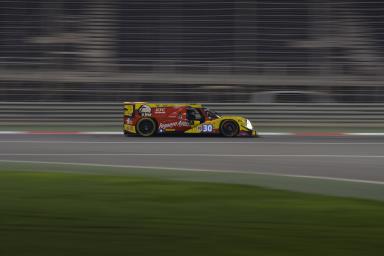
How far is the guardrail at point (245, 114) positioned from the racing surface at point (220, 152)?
2.87 metres

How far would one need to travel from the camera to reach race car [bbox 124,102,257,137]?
16875 millimetres

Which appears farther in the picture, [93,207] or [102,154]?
[102,154]

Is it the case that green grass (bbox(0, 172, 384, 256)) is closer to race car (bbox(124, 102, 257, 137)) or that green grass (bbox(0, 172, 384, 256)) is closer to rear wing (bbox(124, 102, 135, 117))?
race car (bbox(124, 102, 257, 137))

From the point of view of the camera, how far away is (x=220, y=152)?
12922mm

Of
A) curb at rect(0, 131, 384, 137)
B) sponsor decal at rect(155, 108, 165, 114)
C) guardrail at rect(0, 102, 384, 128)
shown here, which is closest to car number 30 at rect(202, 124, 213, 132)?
sponsor decal at rect(155, 108, 165, 114)

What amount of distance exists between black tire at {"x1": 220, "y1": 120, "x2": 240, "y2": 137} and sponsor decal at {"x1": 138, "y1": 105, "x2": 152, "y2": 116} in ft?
6.43

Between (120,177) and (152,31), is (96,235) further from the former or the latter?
(152,31)

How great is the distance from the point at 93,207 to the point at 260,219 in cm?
167

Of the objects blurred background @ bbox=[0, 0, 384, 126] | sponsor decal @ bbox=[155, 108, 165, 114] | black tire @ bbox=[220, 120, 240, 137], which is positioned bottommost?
black tire @ bbox=[220, 120, 240, 137]

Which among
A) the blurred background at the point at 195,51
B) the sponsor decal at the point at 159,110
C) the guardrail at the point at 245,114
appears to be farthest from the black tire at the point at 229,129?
the blurred background at the point at 195,51

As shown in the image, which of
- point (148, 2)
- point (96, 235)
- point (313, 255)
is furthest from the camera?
point (148, 2)

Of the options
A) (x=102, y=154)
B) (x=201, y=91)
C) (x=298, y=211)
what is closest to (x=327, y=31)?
(x=201, y=91)

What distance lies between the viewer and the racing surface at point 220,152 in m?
10.6

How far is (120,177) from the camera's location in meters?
8.80
